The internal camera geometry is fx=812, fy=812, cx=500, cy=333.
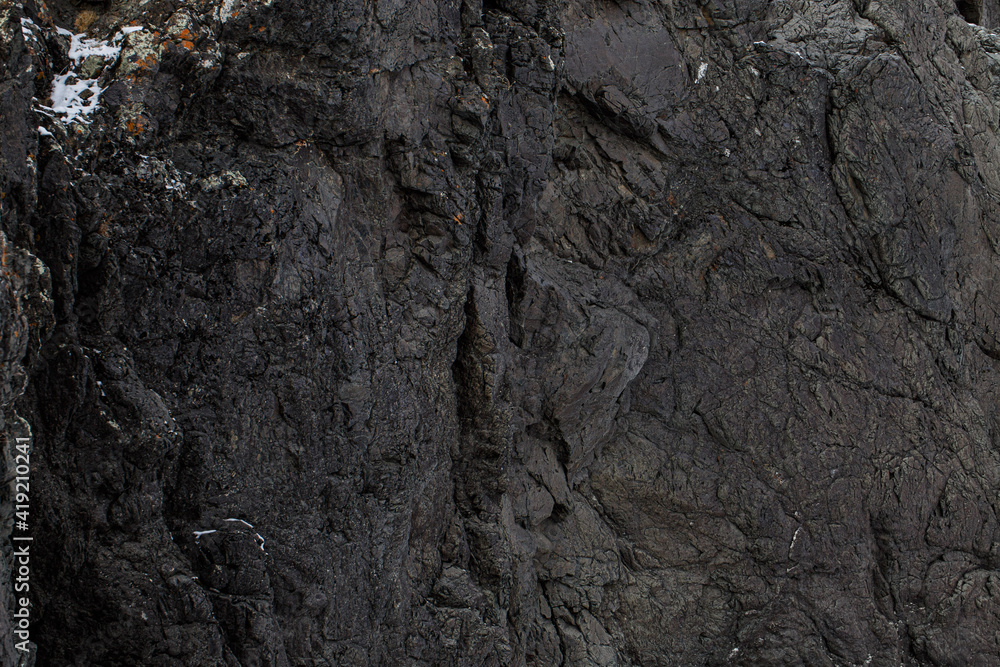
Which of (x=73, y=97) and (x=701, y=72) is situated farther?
(x=701, y=72)

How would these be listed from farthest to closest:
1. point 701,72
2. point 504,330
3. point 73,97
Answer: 1. point 701,72
2. point 504,330
3. point 73,97

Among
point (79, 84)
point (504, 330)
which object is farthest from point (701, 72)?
point (79, 84)

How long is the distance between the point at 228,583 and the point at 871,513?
619cm

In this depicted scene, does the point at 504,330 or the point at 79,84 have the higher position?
the point at 79,84

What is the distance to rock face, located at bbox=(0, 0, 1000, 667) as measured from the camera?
15.4 feet

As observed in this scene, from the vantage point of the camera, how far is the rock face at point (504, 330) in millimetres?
4684

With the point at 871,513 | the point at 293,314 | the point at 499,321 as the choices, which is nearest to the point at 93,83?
the point at 293,314

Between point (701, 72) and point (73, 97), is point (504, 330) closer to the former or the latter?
point (701, 72)

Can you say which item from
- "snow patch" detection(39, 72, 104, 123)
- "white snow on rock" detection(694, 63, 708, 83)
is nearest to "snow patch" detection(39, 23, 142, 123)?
"snow patch" detection(39, 72, 104, 123)

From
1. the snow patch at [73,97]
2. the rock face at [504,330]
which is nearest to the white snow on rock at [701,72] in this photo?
the rock face at [504,330]

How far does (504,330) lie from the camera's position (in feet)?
22.0

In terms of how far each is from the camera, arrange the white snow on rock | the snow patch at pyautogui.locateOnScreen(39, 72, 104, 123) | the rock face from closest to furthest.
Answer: the snow patch at pyautogui.locateOnScreen(39, 72, 104, 123), the rock face, the white snow on rock

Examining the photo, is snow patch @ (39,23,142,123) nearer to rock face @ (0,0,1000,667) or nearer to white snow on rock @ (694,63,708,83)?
rock face @ (0,0,1000,667)

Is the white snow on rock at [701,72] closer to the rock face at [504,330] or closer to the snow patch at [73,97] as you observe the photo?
the rock face at [504,330]
